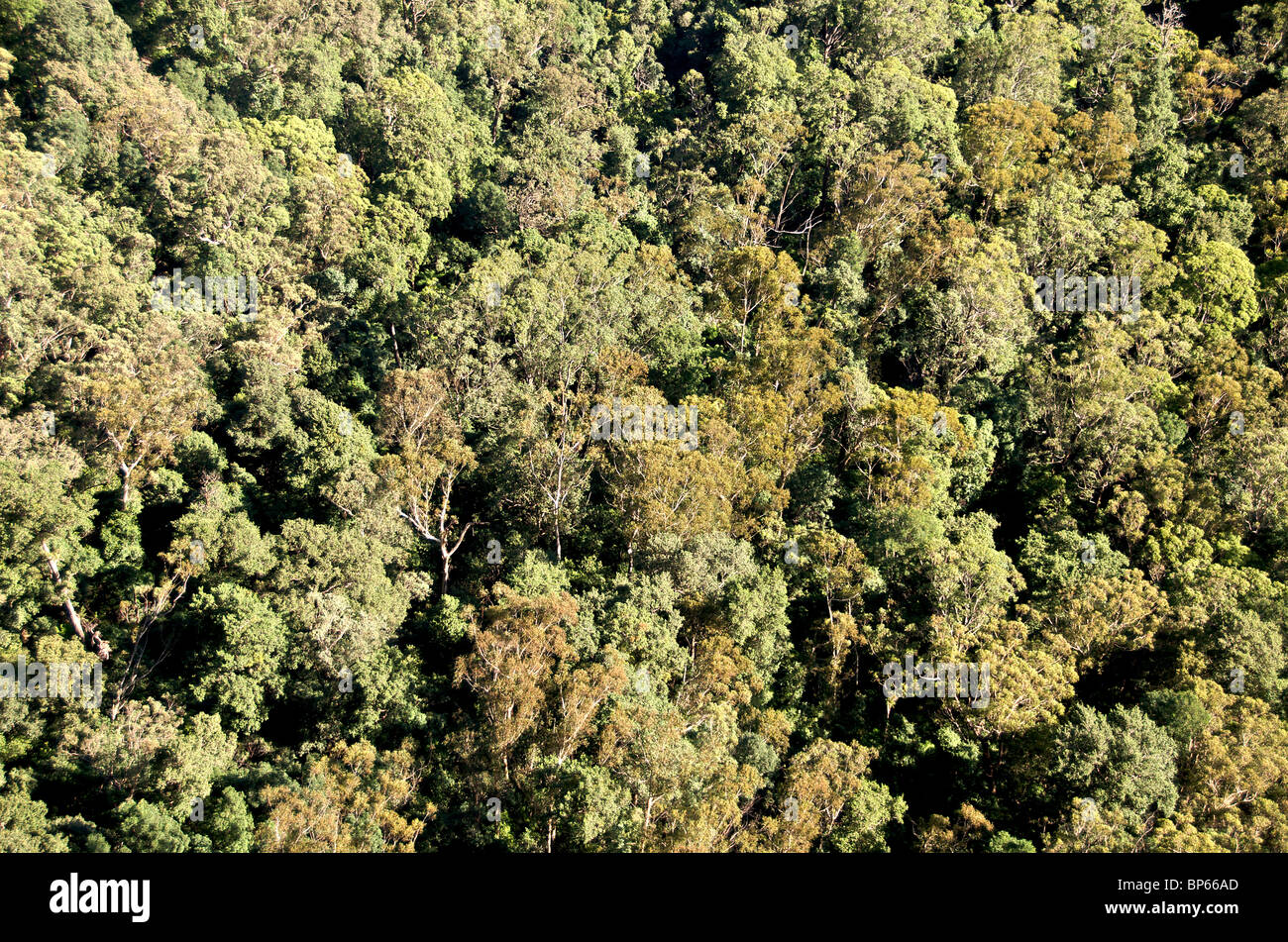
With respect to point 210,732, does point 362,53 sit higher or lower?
higher

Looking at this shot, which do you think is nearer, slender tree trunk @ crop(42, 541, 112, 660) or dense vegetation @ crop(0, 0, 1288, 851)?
dense vegetation @ crop(0, 0, 1288, 851)

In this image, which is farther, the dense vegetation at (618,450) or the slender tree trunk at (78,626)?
the slender tree trunk at (78,626)

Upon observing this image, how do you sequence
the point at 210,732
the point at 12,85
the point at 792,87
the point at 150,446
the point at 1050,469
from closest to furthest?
the point at 210,732, the point at 150,446, the point at 1050,469, the point at 12,85, the point at 792,87

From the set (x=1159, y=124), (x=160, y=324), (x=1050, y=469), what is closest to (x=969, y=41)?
(x=1159, y=124)

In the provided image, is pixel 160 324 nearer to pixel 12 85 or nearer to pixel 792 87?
pixel 12 85

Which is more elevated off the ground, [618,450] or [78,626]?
[618,450]

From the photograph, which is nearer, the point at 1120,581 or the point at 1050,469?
the point at 1120,581

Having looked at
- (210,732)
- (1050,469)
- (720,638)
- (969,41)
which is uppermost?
(969,41)

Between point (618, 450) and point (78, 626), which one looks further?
point (618, 450)
